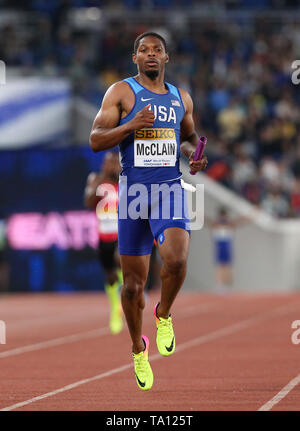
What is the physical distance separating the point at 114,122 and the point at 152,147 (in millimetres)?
320

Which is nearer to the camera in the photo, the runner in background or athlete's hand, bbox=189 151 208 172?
athlete's hand, bbox=189 151 208 172

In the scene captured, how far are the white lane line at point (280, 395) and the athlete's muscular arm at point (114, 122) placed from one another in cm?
203

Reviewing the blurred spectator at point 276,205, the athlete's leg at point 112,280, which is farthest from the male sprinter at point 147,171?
the blurred spectator at point 276,205

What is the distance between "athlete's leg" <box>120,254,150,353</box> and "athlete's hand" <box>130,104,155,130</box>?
97cm

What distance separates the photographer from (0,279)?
23.2 m

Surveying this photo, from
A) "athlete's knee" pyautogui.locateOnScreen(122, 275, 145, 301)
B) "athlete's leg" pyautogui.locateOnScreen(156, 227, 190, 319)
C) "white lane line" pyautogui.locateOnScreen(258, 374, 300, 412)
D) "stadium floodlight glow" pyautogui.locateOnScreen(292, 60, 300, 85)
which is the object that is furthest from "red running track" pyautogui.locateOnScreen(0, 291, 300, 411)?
"stadium floodlight glow" pyautogui.locateOnScreen(292, 60, 300, 85)

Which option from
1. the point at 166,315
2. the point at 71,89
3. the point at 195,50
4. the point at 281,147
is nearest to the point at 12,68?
the point at 71,89

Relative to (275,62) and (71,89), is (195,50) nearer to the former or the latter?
(275,62)

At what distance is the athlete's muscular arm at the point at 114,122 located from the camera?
7172 millimetres

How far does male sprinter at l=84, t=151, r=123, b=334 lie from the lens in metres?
13.5

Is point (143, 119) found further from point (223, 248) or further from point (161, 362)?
point (223, 248)

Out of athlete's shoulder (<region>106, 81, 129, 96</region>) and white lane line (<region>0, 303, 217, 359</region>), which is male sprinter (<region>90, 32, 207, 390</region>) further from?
white lane line (<region>0, 303, 217, 359</region>)

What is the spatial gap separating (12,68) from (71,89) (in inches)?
65.3

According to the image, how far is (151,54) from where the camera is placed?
7.48 meters
